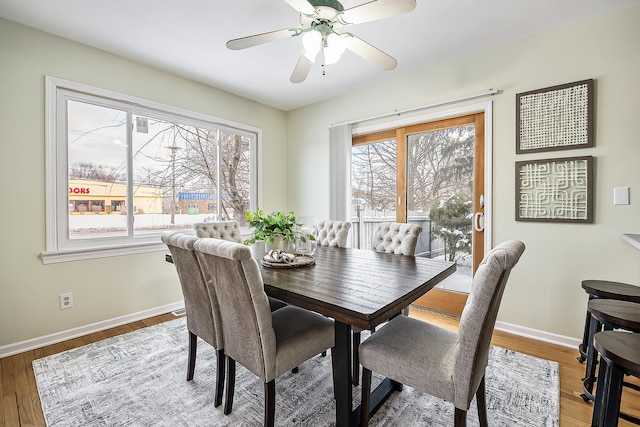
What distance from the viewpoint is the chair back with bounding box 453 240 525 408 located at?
3.53 ft

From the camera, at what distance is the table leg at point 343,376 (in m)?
1.31

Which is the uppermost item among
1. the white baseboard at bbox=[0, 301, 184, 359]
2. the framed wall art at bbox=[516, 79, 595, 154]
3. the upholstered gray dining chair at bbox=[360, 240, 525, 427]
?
the framed wall art at bbox=[516, 79, 595, 154]

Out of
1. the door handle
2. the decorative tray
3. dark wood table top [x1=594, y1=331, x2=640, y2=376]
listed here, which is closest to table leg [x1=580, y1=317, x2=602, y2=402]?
dark wood table top [x1=594, y1=331, x2=640, y2=376]

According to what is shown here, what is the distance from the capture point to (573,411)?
5.30 ft

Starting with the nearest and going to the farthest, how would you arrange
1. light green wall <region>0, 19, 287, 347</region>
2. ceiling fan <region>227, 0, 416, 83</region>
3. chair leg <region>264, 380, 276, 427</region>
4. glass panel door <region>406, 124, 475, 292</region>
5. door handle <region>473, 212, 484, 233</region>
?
chair leg <region>264, 380, 276, 427</region> → ceiling fan <region>227, 0, 416, 83</region> → light green wall <region>0, 19, 287, 347</region> → door handle <region>473, 212, 484, 233</region> → glass panel door <region>406, 124, 475, 292</region>

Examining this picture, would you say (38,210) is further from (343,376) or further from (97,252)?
(343,376)

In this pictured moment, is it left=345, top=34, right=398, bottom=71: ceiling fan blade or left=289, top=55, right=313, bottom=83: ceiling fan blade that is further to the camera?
left=289, top=55, right=313, bottom=83: ceiling fan blade

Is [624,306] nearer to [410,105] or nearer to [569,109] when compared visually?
[569,109]

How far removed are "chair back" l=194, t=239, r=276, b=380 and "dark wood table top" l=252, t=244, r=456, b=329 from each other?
17cm

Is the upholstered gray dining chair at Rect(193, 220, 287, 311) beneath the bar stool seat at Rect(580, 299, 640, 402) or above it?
above

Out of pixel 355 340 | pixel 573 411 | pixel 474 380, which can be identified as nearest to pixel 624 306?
pixel 573 411

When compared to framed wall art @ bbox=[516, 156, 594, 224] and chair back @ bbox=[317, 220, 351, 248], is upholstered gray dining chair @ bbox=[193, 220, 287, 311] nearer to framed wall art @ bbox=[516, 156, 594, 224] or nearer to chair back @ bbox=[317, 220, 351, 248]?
chair back @ bbox=[317, 220, 351, 248]

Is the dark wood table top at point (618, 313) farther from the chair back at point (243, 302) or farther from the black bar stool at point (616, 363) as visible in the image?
the chair back at point (243, 302)

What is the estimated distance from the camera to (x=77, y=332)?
8.53 feet
